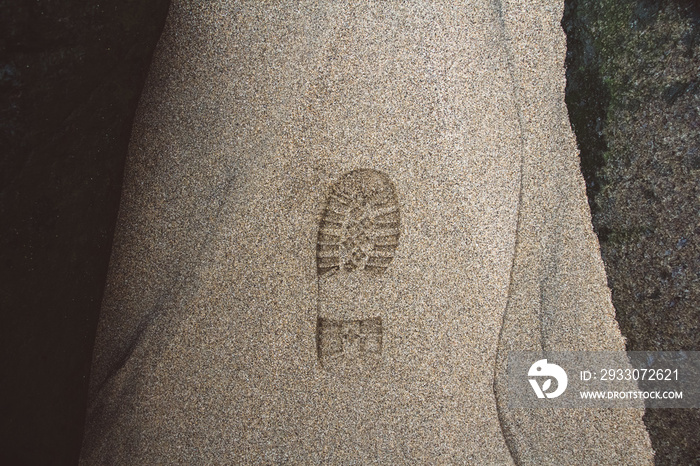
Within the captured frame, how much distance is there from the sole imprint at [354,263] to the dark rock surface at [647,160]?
665 millimetres

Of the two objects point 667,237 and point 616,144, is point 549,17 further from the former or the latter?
point 667,237

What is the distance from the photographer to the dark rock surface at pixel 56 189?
47.5 inches

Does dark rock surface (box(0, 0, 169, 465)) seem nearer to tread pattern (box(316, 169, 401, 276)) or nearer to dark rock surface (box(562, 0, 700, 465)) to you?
tread pattern (box(316, 169, 401, 276))

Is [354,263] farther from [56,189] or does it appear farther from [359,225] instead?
[56,189]

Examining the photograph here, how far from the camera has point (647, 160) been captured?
1.46 meters

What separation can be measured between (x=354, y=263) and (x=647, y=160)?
3.13ft

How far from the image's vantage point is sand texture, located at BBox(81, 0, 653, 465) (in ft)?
5.03

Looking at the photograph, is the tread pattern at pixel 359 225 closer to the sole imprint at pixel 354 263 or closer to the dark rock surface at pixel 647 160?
the sole imprint at pixel 354 263

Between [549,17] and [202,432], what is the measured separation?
1738 mm

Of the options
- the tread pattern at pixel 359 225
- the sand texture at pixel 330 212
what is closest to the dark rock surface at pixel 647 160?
the sand texture at pixel 330 212

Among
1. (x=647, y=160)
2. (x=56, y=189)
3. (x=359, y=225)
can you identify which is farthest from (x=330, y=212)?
(x=647, y=160)

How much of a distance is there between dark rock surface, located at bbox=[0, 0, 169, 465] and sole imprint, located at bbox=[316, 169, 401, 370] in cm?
68

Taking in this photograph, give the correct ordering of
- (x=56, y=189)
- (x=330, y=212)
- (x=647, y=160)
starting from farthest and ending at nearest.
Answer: (x=330, y=212), (x=647, y=160), (x=56, y=189)

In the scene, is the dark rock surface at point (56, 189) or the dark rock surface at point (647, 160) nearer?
the dark rock surface at point (56, 189)
